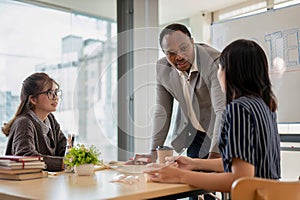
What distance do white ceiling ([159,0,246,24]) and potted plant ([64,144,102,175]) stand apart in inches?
119

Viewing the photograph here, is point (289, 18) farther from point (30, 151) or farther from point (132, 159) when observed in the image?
point (30, 151)

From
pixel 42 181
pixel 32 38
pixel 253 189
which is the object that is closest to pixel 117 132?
pixel 42 181

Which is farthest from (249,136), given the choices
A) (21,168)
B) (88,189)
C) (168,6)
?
(168,6)

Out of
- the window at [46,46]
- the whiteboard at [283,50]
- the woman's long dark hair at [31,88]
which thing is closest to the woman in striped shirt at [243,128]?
the woman's long dark hair at [31,88]

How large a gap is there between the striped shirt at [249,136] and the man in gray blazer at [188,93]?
0.49 m

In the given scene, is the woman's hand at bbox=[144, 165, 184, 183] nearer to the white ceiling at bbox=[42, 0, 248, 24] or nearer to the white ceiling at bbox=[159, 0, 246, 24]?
the white ceiling at bbox=[42, 0, 248, 24]

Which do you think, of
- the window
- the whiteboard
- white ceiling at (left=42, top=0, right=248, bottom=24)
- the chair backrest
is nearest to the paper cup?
the chair backrest

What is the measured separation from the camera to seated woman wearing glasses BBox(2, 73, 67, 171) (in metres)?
1.80

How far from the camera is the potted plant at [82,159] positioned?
1579 mm

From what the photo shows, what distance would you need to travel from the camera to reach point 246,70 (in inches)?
49.5

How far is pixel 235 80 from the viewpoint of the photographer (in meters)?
1.27

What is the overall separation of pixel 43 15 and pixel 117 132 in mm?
2155

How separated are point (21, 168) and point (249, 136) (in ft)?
2.85

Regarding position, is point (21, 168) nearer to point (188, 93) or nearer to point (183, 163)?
point (183, 163)
